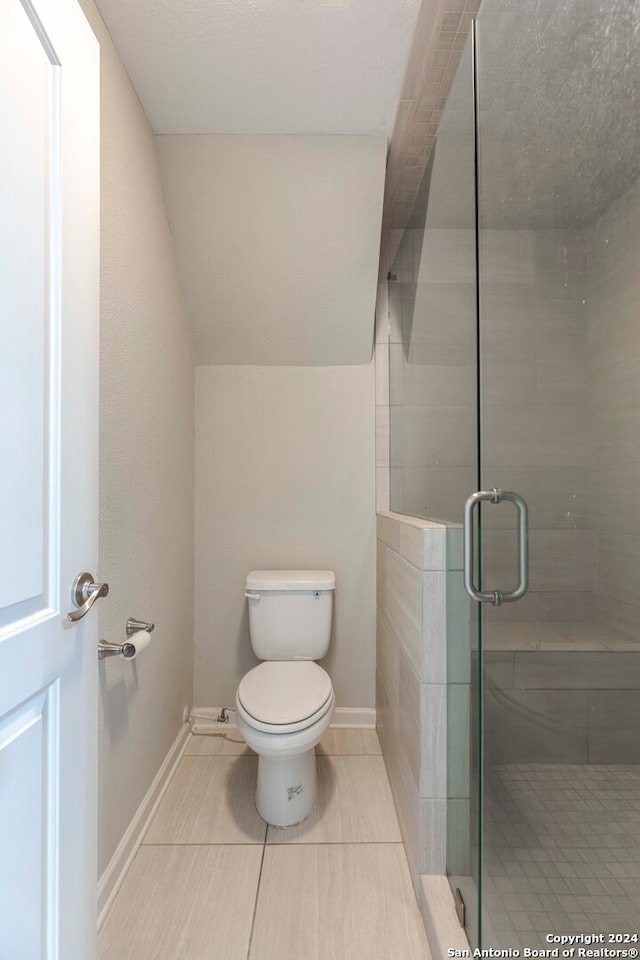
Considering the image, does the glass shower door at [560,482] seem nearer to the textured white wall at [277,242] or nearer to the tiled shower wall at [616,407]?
the tiled shower wall at [616,407]

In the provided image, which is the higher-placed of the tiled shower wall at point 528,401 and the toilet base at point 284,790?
the tiled shower wall at point 528,401

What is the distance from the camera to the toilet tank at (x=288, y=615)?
2289 mm

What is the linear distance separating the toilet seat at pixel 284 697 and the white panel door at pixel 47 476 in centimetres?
78

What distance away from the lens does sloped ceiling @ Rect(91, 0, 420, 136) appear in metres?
1.45

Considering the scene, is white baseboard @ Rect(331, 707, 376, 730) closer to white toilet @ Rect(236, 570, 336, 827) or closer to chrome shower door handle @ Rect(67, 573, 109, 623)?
white toilet @ Rect(236, 570, 336, 827)

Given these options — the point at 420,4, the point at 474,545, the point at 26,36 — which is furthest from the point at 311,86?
the point at 474,545

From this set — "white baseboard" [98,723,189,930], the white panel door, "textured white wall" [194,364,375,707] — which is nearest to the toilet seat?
"white baseboard" [98,723,189,930]

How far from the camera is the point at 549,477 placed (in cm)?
97

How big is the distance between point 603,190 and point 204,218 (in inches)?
64.0

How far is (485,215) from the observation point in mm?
1217

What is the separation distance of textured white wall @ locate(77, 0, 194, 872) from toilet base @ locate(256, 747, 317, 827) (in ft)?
1.28

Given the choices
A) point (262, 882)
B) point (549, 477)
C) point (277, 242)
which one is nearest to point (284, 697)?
point (262, 882)

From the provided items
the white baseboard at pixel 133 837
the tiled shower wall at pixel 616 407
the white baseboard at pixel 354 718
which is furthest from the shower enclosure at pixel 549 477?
the white baseboard at pixel 354 718

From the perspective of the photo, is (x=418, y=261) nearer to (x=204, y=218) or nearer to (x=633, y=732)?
(x=204, y=218)
